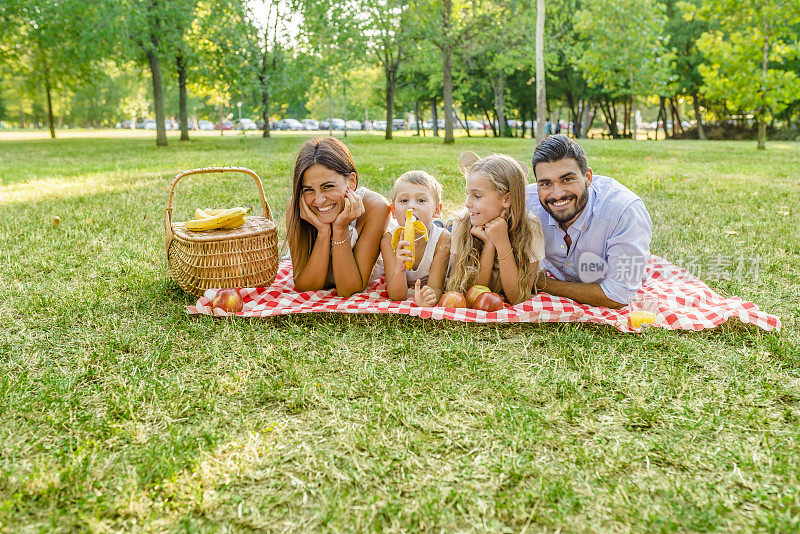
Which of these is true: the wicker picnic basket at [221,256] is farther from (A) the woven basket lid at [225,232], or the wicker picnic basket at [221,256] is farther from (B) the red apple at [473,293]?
(B) the red apple at [473,293]

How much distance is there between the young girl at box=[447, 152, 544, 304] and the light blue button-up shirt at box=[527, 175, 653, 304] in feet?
0.86

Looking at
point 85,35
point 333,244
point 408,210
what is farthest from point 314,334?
point 85,35

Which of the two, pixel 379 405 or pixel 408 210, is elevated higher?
pixel 408 210

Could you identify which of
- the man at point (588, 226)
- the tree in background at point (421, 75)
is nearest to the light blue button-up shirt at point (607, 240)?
the man at point (588, 226)

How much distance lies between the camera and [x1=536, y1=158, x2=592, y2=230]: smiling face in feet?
11.4

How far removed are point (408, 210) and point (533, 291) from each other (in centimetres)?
109

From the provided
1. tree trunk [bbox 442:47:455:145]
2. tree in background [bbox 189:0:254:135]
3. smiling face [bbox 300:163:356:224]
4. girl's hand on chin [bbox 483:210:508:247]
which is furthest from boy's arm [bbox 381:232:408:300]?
tree trunk [bbox 442:47:455:145]

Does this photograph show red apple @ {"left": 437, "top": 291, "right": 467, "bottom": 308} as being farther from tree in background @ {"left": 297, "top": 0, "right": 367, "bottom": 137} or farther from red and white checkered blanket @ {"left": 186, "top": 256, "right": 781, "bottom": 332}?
tree in background @ {"left": 297, "top": 0, "right": 367, "bottom": 137}

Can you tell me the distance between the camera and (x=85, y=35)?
583 inches

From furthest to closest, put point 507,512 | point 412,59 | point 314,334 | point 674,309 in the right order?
point 412,59
point 674,309
point 314,334
point 507,512

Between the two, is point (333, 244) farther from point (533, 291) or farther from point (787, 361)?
point (787, 361)

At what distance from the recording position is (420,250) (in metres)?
3.93

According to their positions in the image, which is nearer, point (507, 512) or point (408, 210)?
point (507, 512)

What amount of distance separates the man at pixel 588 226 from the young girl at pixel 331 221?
1123mm
